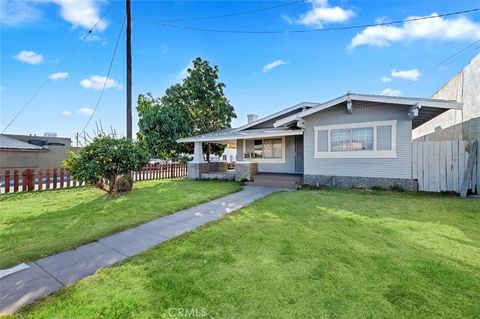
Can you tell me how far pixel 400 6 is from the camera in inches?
394

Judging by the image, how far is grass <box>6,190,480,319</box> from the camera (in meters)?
2.39

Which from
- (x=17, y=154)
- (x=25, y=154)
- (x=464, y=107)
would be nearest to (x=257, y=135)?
(x=464, y=107)

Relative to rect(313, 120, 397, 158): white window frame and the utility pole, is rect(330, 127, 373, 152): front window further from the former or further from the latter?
the utility pole

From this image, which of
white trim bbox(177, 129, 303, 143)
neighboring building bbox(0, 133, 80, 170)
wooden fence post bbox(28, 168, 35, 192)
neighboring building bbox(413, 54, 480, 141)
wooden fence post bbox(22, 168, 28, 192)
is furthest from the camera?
neighboring building bbox(0, 133, 80, 170)

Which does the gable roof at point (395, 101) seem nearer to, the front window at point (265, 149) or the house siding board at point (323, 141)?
the house siding board at point (323, 141)

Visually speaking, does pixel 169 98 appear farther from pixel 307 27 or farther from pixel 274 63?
pixel 307 27

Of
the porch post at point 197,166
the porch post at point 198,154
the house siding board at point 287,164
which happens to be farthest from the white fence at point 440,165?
the porch post at point 198,154

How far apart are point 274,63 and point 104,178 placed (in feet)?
42.5

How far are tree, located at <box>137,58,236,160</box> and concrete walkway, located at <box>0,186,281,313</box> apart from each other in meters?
13.1

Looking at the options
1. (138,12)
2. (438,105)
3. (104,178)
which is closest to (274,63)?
(138,12)

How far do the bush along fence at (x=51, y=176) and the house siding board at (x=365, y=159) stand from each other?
365 inches

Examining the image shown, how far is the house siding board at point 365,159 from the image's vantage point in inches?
353

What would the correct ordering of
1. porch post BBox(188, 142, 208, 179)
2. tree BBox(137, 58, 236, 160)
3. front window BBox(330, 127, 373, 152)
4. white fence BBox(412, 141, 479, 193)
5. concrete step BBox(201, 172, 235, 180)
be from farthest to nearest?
tree BBox(137, 58, 236, 160), porch post BBox(188, 142, 208, 179), concrete step BBox(201, 172, 235, 180), front window BBox(330, 127, 373, 152), white fence BBox(412, 141, 479, 193)

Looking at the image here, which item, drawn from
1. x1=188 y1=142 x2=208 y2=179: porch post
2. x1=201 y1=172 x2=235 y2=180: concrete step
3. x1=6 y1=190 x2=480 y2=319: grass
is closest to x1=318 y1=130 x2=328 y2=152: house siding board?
x1=201 y1=172 x2=235 y2=180: concrete step
